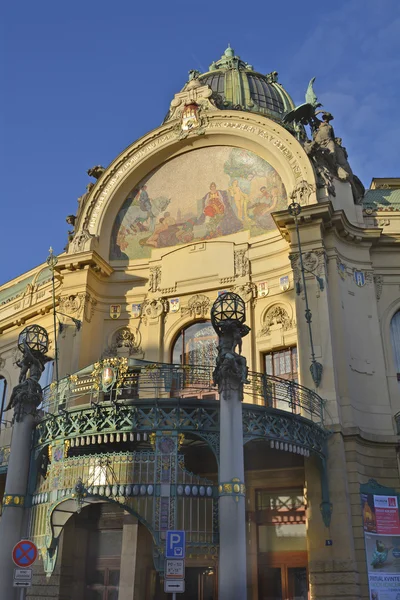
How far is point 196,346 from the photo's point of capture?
69.8 feet

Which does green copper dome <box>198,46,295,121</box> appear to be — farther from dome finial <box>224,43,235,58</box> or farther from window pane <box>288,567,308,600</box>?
window pane <box>288,567,308,600</box>

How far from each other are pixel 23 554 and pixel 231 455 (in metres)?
4.41

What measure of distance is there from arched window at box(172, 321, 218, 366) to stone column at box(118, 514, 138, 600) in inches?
211

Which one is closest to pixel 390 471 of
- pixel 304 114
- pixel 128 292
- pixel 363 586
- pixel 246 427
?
pixel 363 586

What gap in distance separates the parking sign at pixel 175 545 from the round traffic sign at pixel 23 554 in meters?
2.46

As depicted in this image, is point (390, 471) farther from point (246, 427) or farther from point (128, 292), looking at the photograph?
point (128, 292)

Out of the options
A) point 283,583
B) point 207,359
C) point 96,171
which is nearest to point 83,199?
point 96,171

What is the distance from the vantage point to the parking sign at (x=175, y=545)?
37.1 ft

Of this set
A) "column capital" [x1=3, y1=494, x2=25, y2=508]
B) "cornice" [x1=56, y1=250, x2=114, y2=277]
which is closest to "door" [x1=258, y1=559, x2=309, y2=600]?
"column capital" [x1=3, y1=494, x2=25, y2=508]

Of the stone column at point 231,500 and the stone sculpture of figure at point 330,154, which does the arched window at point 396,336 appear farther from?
the stone column at point 231,500

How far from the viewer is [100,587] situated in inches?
736

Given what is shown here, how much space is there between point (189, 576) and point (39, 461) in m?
5.40

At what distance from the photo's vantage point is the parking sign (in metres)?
11.3

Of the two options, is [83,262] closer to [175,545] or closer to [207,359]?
[207,359]
